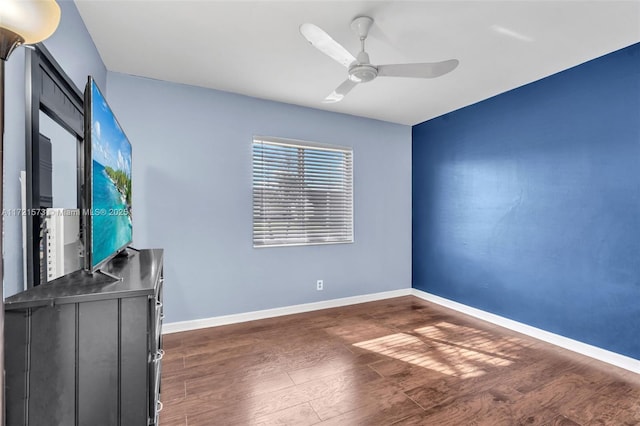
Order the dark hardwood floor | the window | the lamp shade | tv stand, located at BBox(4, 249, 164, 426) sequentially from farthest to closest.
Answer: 1. the window
2. the dark hardwood floor
3. tv stand, located at BBox(4, 249, 164, 426)
4. the lamp shade

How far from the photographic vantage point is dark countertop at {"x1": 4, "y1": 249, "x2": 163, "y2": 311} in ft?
3.19

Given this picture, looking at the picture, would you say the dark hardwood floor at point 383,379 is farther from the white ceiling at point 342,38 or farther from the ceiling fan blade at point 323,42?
the white ceiling at point 342,38

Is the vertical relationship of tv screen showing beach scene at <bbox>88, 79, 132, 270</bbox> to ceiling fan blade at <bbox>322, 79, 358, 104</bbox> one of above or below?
below

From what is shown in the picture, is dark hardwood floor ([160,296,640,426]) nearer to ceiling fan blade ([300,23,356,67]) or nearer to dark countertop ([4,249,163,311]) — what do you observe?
dark countertop ([4,249,163,311])

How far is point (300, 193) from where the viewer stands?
3686mm

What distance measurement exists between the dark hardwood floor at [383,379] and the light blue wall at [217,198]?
1.47ft

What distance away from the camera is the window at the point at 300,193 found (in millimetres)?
3457

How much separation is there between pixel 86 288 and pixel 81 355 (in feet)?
0.73

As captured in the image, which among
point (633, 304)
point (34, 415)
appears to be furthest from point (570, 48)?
point (34, 415)

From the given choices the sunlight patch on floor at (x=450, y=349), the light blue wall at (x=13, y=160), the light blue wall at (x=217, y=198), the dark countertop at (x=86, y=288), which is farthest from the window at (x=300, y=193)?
the light blue wall at (x=13, y=160)

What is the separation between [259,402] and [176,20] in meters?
2.58

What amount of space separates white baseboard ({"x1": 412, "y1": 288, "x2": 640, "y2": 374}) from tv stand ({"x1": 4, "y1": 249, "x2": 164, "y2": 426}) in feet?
10.7

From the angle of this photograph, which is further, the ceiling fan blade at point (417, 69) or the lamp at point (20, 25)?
the ceiling fan blade at point (417, 69)

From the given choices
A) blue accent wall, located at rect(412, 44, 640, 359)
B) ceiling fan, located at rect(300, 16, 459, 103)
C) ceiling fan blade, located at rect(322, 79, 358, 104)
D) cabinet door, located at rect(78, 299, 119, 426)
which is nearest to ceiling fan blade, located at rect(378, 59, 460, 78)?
ceiling fan, located at rect(300, 16, 459, 103)
